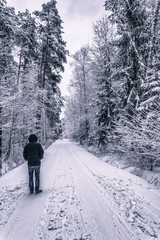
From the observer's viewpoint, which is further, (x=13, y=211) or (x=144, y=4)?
(x=144, y=4)

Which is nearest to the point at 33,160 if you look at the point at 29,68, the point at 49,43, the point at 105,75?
the point at 105,75

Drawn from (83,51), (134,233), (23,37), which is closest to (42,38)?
(23,37)

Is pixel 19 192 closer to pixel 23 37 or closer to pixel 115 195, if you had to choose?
pixel 115 195

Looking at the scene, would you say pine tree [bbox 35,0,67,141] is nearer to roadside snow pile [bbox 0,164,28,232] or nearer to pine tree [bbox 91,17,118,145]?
pine tree [bbox 91,17,118,145]

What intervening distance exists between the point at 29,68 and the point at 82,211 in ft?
40.3

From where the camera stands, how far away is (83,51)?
20.0 meters

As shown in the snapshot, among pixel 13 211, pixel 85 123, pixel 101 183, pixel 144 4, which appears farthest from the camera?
pixel 85 123

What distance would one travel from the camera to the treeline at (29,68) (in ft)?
31.8

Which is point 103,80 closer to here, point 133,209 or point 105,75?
point 105,75

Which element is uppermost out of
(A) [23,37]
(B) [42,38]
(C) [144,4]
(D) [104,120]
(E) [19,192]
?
(B) [42,38]

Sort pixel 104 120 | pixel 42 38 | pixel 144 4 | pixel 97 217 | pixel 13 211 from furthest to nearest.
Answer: pixel 42 38 → pixel 104 120 → pixel 144 4 → pixel 13 211 → pixel 97 217

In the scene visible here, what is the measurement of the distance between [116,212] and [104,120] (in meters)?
8.90

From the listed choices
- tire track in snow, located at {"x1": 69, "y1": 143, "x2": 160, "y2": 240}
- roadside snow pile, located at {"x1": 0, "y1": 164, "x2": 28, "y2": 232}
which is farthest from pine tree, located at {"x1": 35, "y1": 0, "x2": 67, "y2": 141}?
tire track in snow, located at {"x1": 69, "y1": 143, "x2": 160, "y2": 240}

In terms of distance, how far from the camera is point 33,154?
440 centimetres
